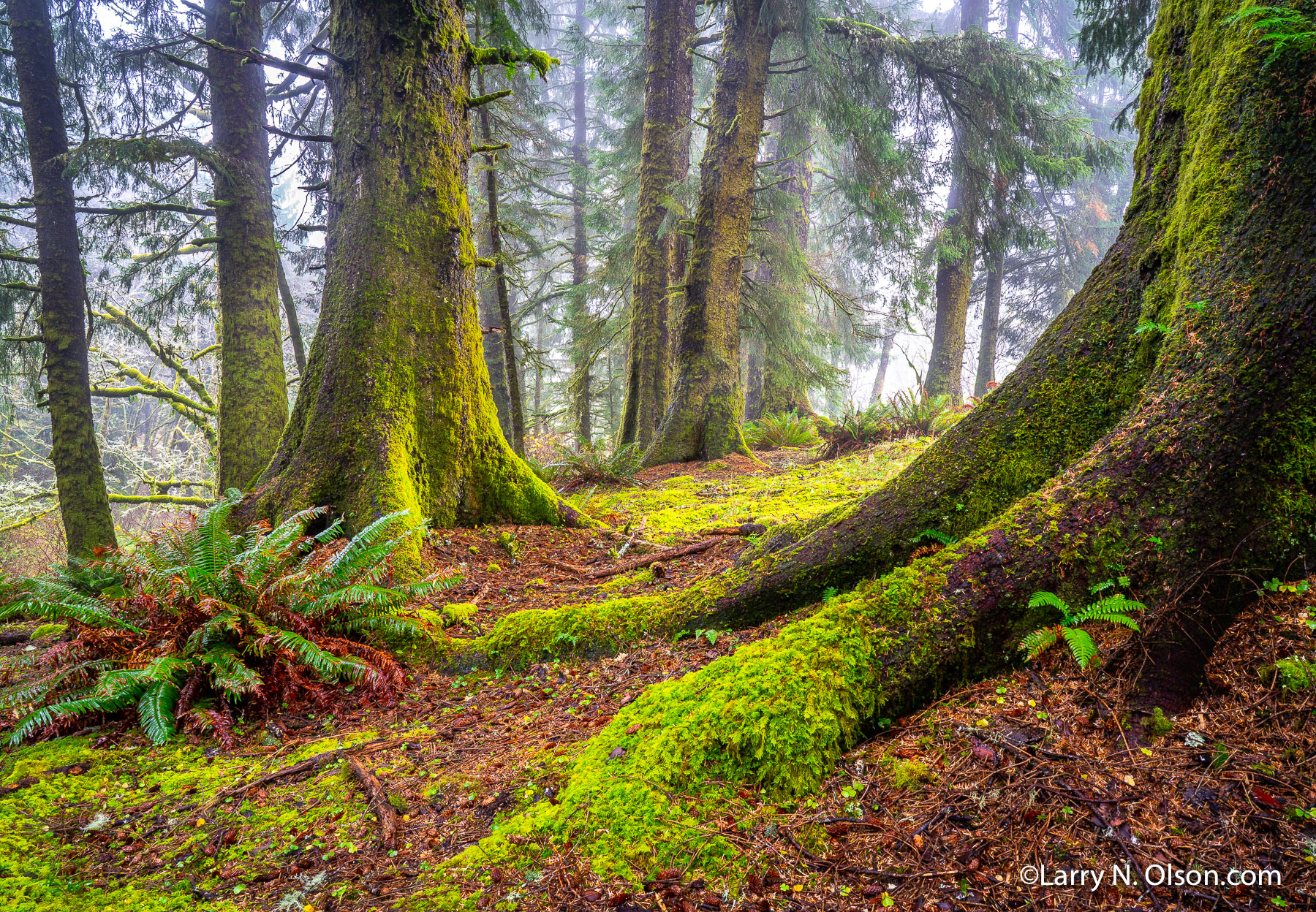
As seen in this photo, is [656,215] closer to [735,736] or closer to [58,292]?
[58,292]

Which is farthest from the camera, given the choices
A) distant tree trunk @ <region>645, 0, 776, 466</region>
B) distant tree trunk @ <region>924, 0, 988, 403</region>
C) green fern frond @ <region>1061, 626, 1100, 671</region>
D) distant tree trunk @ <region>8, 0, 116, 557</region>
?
distant tree trunk @ <region>924, 0, 988, 403</region>

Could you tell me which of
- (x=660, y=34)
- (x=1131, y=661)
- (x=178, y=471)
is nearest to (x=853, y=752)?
(x=1131, y=661)

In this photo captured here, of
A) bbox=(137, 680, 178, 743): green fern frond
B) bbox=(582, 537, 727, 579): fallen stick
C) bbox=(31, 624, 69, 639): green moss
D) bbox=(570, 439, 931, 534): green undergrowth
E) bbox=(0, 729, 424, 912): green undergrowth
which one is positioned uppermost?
bbox=(570, 439, 931, 534): green undergrowth

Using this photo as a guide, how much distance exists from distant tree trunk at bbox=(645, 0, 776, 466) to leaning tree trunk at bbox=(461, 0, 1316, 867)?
6.62m

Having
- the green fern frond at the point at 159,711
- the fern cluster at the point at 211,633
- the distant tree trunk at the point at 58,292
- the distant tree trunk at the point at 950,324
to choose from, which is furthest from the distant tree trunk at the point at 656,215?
the green fern frond at the point at 159,711

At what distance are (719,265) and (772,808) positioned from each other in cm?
838

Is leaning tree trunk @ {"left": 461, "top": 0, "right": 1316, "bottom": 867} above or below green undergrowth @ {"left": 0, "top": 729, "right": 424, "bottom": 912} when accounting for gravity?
above

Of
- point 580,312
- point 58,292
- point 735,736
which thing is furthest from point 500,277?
point 735,736

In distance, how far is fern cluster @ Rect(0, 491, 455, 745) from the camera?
262 centimetres

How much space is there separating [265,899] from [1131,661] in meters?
2.78

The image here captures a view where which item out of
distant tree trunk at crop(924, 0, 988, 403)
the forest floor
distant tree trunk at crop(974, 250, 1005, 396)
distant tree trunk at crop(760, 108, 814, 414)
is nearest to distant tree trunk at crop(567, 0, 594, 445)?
distant tree trunk at crop(760, 108, 814, 414)

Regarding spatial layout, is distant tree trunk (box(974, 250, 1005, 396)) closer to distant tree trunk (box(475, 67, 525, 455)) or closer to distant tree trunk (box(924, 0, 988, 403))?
distant tree trunk (box(924, 0, 988, 403))

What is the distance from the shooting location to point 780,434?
11.2 meters

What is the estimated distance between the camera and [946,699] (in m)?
2.04
